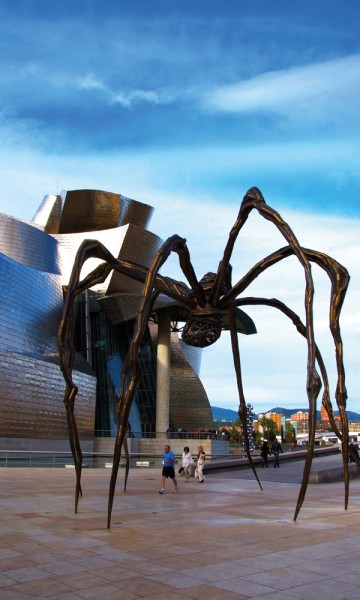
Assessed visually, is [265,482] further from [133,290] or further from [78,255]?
[133,290]

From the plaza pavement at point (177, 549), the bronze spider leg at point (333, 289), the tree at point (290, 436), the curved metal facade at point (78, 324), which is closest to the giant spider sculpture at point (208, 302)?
the bronze spider leg at point (333, 289)

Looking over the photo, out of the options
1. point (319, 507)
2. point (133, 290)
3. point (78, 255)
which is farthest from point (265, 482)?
point (133, 290)

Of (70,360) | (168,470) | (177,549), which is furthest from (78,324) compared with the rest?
(177,549)

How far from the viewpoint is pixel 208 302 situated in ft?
27.6

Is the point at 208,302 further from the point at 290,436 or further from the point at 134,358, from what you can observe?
the point at 290,436

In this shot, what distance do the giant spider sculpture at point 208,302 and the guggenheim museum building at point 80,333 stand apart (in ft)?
68.7

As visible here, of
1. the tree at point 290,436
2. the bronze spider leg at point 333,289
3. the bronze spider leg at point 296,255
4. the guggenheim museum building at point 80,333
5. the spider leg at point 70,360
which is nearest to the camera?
the bronze spider leg at point 296,255

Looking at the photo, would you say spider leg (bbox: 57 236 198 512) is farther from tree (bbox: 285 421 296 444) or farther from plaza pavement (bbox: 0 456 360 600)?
tree (bbox: 285 421 296 444)

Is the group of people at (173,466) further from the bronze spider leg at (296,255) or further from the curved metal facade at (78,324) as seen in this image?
the curved metal facade at (78,324)

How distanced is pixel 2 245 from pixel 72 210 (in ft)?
26.5

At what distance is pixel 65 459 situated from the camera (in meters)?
22.6

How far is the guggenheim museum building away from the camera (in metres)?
29.0

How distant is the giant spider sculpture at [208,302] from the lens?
240 inches

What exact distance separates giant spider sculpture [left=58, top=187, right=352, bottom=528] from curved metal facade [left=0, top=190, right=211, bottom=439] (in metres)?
20.8
